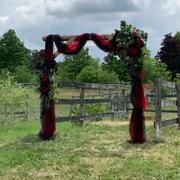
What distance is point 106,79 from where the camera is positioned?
46938 mm

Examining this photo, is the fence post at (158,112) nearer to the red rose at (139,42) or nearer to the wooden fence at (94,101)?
the red rose at (139,42)

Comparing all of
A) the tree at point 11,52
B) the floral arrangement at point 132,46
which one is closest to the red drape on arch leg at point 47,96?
the floral arrangement at point 132,46

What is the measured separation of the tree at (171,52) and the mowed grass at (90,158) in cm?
5419

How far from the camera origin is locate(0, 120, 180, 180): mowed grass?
8.63 metres

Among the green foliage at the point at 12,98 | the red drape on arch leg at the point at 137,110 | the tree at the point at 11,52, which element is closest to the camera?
the red drape on arch leg at the point at 137,110

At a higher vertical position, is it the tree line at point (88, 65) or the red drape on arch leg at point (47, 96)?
the tree line at point (88, 65)

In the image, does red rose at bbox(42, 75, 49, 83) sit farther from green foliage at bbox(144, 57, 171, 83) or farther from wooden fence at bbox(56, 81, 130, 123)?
green foliage at bbox(144, 57, 171, 83)

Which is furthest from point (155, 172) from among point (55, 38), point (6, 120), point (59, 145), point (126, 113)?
point (126, 113)

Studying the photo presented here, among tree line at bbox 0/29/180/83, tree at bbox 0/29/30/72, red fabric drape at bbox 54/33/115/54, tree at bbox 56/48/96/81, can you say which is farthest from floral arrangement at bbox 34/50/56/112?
tree at bbox 0/29/30/72

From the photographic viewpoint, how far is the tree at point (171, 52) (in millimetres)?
66688

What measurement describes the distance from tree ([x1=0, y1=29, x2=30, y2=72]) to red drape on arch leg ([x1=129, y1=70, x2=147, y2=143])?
5257 cm

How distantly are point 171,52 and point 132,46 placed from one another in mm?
56166

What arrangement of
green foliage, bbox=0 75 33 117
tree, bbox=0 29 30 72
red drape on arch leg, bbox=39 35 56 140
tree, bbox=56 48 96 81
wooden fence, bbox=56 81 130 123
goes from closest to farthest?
red drape on arch leg, bbox=39 35 56 140, wooden fence, bbox=56 81 130 123, green foliage, bbox=0 75 33 117, tree, bbox=56 48 96 81, tree, bbox=0 29 30 72

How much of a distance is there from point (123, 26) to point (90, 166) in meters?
4.09
